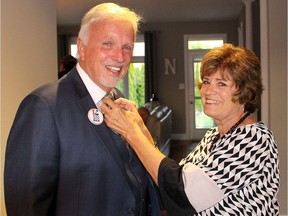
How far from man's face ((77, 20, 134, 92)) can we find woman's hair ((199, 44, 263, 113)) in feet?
1.36

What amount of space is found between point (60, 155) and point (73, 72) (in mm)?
346

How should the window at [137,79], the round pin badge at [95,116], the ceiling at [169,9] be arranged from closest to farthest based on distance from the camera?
the round pin badge at [95,116] < the ceiling at [169,9] < the window at [137,79]

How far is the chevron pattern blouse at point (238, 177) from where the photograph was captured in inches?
57.3

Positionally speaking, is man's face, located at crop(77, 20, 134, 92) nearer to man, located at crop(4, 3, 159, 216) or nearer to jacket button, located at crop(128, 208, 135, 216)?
man, located at crop(4, 3, 159, 216)

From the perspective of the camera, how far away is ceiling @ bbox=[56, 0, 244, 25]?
702cm

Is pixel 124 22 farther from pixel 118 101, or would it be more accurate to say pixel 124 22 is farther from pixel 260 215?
Answer: pixel 260 215

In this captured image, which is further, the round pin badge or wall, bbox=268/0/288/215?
wall, bbox=268/0/288/215

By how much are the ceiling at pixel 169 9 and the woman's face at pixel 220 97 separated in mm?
5470

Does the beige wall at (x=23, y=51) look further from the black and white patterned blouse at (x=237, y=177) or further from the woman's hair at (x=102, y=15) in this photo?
the black and white patterned blouse at (x=237, y=177)

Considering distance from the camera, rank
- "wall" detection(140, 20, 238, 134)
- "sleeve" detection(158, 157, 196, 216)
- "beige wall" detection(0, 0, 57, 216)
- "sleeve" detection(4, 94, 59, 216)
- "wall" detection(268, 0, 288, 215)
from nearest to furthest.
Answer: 1. "sleeve" detection(4, 94, 59, 216)
2. "sleeve" detection(158, 157, 196, 216)
3. "beige wall" detection(0, 0, 57, 216)
4. "wall" detection(268, 0, 288, 215)
5. "wall" detection(140, 20, 238, 134)

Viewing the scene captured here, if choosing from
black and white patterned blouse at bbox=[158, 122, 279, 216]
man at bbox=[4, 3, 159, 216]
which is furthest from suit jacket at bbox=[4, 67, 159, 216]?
black and white patterned blouse at bbox=[158, 122, 279, 216]

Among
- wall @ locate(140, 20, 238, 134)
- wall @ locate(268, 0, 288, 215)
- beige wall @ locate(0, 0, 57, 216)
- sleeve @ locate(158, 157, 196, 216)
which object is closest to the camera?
sleeve @ locate(158, 157, 196, 216)

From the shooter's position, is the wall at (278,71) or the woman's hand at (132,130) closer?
the woman's hand at (132,130)

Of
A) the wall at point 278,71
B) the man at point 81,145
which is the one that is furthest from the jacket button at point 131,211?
the wall at point 278,71
